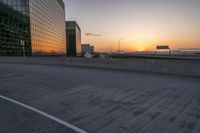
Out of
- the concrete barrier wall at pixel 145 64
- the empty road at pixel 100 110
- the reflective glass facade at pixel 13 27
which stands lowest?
the empty road at pixel 100 110

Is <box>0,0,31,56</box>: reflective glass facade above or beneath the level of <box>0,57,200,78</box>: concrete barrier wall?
above

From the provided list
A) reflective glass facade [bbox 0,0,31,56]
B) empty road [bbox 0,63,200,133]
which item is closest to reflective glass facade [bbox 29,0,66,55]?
reflective glass facade [bbox 0,0,31,56]

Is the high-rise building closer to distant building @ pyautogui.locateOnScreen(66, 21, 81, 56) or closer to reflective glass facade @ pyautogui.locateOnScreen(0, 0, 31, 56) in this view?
reflective glass facade @ pyautogui.locateOnScreen(0, 0, 31, 56)

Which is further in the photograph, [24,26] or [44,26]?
[44,26]

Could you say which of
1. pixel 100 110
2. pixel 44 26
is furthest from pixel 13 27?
pixel 100 110

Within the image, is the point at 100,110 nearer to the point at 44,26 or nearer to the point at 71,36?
the point at 44,26

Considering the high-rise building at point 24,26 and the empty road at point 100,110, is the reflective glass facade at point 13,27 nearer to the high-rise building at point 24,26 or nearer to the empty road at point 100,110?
the high-rise building at point 24,26

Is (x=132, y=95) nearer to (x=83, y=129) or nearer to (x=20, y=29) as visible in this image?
(x=83, y=129)

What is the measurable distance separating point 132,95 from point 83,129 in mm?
3619

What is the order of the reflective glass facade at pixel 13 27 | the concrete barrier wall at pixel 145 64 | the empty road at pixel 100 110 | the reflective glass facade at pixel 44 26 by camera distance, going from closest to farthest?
the empty road at pixel 100 110
the concrete barrier wall at pixel 145 64
the reflective glass facade at pixel 13 27
the reflective glass facade at pixel 44 26

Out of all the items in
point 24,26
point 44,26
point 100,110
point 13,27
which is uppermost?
point 44,26

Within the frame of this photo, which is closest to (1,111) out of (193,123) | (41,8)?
(193,123)

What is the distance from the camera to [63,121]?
478 cm

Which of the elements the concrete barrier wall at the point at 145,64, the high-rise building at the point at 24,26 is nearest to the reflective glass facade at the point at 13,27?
the high-rise building at the point at 24,26
